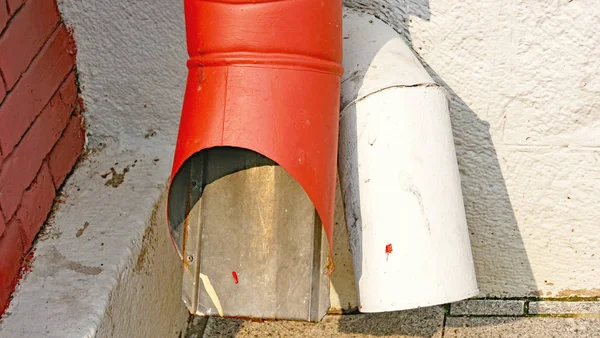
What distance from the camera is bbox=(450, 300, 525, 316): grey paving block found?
2369 millimetres

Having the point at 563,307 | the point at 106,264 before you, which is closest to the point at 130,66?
the point at 106,264

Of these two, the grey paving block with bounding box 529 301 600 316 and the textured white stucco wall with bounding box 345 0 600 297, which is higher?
the textured white stucco wall with bounding box 345 0 600 297

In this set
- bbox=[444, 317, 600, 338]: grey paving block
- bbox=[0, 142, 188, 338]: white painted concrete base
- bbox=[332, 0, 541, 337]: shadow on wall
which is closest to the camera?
bbox=[0, 142, 188, 338]: white painted concrete base

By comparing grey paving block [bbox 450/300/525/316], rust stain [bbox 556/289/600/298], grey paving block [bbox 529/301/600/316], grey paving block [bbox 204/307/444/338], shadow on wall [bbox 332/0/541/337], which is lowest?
grey paving block [bbox 204/307/444/338]

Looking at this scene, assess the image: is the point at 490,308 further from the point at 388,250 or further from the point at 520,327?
the point at 388,250

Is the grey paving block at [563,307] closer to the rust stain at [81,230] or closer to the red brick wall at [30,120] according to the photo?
the rust stain at [81,230]

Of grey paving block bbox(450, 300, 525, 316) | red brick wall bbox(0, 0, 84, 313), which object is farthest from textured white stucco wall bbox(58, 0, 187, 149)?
grey paving block bbox(450, 300, 525, 316)

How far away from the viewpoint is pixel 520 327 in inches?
91.4

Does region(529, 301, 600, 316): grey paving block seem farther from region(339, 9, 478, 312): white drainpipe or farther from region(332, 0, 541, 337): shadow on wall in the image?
region(339, 9, 478, 312): white drainpipe

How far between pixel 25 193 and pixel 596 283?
6.10 ft

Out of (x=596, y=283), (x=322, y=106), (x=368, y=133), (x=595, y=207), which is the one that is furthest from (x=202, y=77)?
(x=596, y=283)

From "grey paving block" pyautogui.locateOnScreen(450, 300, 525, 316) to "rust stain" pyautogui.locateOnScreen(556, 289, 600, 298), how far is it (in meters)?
0.14

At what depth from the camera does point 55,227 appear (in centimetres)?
188

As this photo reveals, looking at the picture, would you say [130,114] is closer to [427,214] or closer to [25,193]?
[25,193]
